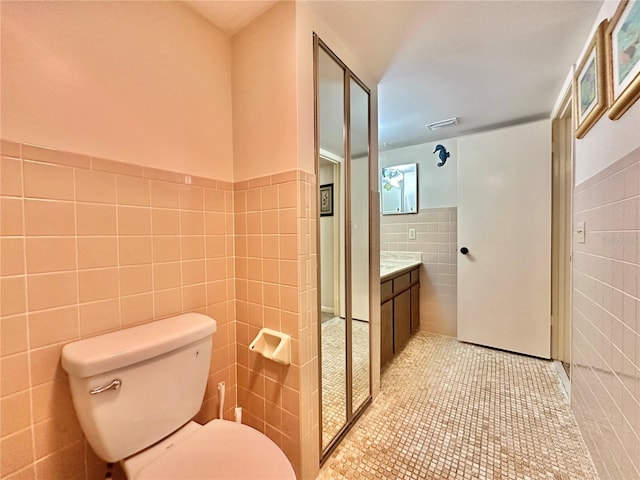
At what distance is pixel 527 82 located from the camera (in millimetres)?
1833

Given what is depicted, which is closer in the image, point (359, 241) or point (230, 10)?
point (230, 10)

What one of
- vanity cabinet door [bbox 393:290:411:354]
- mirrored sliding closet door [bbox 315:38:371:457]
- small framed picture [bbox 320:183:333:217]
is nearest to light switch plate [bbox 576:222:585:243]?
mirrored sliding closet door [bbox 315:38:371:457]

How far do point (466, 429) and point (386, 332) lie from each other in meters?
0.81

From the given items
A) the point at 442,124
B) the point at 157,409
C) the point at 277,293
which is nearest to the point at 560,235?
the point at 442,124

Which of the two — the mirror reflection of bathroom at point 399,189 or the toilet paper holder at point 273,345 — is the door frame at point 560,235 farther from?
the toilet paper holder at point 273,345

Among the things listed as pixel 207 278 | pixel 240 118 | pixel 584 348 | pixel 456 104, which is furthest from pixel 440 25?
pixel 584 348

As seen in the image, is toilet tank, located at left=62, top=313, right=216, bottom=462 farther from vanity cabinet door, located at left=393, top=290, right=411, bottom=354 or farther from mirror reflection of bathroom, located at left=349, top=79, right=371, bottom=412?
vanity cabinet door, located at left=393, top=290, right=411, bottom=354

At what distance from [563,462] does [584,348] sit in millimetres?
582

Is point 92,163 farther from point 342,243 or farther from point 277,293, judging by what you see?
point 342,243

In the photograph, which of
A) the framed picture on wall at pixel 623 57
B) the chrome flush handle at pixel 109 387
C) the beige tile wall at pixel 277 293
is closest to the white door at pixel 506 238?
the framed picture on wall at pixel 623 57

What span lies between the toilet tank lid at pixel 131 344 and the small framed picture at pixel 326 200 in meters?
0.75

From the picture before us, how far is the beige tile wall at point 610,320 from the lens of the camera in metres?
0.92

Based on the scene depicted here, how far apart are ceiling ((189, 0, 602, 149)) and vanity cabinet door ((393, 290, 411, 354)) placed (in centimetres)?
171

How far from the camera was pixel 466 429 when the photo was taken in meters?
1.53
